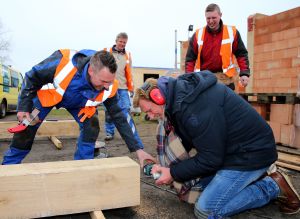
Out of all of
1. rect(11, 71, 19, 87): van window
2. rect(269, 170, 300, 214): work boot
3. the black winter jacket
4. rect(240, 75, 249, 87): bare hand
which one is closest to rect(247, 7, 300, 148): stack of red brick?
rect(240, 75, 249, 87): bare hand

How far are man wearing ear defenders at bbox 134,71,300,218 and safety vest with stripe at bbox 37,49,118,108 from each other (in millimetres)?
763

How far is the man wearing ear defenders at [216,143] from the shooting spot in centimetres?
202

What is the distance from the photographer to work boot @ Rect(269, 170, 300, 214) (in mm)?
2457

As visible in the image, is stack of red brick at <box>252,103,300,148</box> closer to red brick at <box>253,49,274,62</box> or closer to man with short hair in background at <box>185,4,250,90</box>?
man with short hair in background at <box>185,4,250,90</box>

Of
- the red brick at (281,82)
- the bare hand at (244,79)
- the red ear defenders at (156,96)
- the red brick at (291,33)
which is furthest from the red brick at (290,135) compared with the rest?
the red ear defenders at (156,96)

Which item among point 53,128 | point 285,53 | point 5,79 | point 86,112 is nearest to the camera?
point 86,112

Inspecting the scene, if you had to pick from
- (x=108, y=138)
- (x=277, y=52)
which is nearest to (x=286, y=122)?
(x=277, y=52)

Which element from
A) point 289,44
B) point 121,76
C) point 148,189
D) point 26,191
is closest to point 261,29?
point 289,44

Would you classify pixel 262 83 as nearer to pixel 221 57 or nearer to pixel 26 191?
pixel 221 57

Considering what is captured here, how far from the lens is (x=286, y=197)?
2.48m

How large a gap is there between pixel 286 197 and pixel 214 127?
3.29ft

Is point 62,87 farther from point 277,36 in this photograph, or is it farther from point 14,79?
point 14,79

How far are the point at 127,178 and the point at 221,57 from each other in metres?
2.18

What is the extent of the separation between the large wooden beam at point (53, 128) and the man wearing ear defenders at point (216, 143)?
351cm
